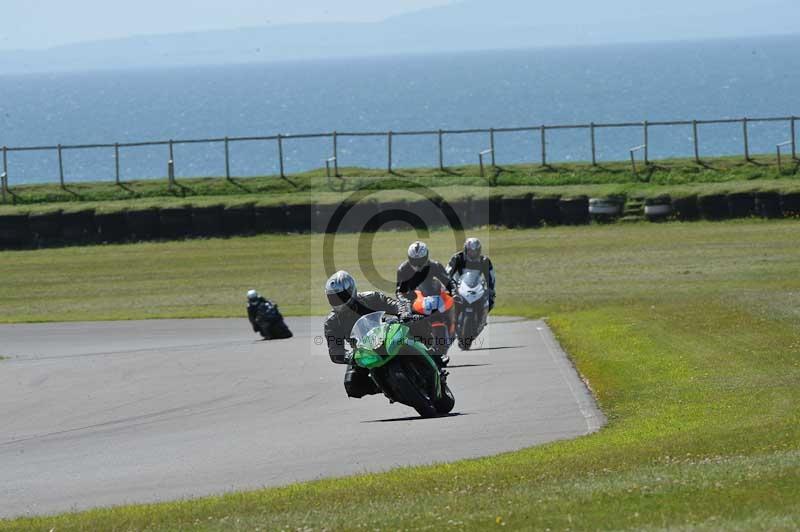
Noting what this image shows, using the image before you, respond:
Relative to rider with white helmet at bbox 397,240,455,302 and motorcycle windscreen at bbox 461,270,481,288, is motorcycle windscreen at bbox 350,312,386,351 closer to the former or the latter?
rider with white helmet at bbox 397,240,455,302

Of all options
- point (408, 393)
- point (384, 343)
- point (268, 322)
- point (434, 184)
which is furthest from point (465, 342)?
point (434, 184)

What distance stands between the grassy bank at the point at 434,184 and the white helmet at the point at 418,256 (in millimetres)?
21312

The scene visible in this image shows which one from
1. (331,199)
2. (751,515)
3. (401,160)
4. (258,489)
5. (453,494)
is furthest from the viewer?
(401,160)

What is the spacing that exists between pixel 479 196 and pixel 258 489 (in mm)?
27853

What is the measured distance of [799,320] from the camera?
20172 millimetres

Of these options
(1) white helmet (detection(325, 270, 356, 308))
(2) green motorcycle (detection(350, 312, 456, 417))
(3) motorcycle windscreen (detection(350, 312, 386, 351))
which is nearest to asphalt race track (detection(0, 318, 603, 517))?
(2) green motorcycle (detection(350, 312, 456, 417))

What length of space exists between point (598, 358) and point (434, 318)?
366 cm

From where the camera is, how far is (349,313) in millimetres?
13859

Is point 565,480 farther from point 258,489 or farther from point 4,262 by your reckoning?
point 4,262

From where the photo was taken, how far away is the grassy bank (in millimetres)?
39875

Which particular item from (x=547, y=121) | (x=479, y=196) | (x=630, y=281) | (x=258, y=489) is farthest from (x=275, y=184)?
(x=547, y=121)

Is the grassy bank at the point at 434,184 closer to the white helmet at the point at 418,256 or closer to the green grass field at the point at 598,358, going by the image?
the green grass field at the point at 598,358

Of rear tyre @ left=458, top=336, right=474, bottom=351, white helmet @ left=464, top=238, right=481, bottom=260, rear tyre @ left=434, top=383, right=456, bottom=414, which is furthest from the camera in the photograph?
rear tyre @ left=458, top=336, right=474, bottom=351

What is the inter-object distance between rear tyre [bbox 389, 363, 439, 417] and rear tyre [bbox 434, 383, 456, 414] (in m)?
0.05
